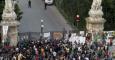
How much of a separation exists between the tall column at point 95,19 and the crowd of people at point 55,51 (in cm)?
341

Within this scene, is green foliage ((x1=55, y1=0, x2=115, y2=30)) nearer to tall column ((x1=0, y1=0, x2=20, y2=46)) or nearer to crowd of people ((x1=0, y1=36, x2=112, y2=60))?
crowd of people ((x1=0, y1=36, x2=112, y2=60))

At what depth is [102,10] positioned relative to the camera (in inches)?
1919

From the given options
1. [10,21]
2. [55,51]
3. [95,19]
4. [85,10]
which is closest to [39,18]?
[85,10]

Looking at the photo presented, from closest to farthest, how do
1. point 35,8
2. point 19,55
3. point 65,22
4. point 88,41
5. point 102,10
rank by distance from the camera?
point 19,55 → point 88,41 → point 102,10 → point 65,22 → point 35,8

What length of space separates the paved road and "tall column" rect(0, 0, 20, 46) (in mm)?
7677

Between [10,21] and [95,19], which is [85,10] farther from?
[10,21]

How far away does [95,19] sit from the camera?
151 feet

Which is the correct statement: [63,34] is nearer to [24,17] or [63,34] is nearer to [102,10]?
[102,10]

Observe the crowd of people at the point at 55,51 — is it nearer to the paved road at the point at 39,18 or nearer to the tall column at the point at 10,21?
the tall column at the point at 10,21

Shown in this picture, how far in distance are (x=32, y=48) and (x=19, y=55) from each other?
2239 millimetres

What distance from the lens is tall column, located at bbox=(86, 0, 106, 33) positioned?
45.5 m

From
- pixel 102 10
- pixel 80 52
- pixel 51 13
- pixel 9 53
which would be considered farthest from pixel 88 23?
pixel 51 13

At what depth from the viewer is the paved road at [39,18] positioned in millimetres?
53831

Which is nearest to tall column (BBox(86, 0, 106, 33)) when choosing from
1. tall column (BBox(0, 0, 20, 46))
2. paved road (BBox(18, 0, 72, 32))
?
tall column (BBox(0, 0, 20, 46))
